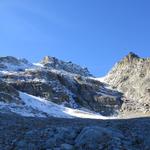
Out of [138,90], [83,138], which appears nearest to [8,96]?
[83,138]

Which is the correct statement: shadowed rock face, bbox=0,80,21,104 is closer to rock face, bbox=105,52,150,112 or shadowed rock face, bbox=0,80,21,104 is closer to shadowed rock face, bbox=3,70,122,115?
shadowed rock face, bbox=3,70,122,115

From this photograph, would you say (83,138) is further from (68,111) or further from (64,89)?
(64,89)

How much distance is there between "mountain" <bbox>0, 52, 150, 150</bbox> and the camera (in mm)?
20906

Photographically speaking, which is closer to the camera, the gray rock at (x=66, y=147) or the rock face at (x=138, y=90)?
the gray rock at (x=66, y=147)

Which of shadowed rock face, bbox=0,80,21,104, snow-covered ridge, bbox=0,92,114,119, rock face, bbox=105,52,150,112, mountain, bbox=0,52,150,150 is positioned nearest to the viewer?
mountain, bbox=0,52,150,150

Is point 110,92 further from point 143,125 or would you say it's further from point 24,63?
point 143,125

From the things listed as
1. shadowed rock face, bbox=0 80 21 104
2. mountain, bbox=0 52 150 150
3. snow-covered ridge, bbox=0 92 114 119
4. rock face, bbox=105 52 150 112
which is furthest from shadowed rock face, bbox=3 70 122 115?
snow-covered ridge, bbox=0 92 114 119

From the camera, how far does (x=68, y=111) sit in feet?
347

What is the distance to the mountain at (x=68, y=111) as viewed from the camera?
20.9 metres

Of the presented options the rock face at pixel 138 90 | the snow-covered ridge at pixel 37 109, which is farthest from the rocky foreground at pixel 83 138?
the rock face at pixel 138 90

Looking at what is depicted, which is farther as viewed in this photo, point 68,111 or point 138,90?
point 138,90

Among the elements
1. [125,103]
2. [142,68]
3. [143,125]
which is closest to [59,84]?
[125,103]

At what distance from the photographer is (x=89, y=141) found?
20.5m

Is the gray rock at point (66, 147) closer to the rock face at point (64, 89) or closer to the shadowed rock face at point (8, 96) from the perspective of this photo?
the shadowed rock face at point (8, 96)
